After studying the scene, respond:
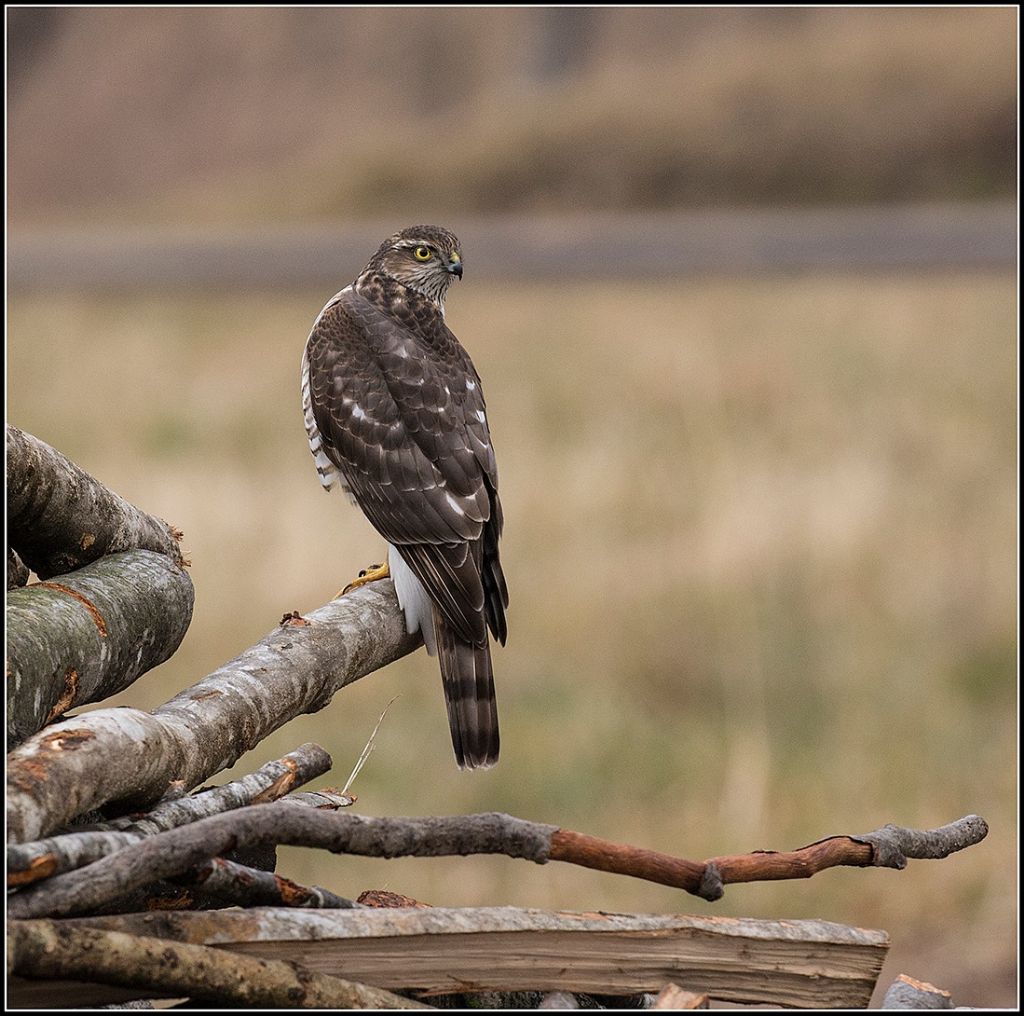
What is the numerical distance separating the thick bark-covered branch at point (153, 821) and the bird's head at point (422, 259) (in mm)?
2111

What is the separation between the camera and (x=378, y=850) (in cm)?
164

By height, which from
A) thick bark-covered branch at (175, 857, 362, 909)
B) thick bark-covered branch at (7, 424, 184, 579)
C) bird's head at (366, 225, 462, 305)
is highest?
bird's head at (366, 225, 462, 305)

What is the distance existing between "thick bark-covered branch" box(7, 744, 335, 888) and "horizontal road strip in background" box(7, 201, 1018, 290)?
73.0ft

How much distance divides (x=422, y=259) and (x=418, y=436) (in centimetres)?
54

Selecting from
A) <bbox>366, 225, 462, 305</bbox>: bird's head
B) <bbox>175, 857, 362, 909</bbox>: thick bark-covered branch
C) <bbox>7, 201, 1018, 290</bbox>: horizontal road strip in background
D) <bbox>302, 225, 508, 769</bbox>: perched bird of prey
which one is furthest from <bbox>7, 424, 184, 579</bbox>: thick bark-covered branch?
<bbox>7, 201, 1018, 290</bbox>: horizontal road strip in background

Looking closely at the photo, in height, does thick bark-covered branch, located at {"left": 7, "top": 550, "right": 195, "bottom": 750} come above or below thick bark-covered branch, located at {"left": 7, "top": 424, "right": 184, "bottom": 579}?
below

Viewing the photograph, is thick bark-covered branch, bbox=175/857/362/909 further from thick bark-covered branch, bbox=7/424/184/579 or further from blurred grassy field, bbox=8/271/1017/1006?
blurred grassy field, bbox=8/271/1017/1006

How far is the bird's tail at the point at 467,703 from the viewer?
3344 millimetres

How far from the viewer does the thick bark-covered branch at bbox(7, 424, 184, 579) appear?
84.7 inches

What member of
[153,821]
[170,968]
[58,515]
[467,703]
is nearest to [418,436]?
[467,703]

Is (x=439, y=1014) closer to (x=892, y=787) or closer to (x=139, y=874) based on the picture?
(x=139, y=874)

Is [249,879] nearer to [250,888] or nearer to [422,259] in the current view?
[250,888]

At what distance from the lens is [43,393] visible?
1619cm

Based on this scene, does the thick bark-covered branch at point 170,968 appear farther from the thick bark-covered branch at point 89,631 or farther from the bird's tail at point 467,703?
the bird's tail at point 467,703
